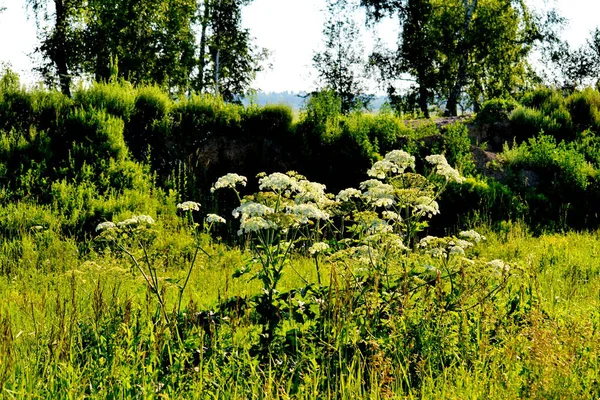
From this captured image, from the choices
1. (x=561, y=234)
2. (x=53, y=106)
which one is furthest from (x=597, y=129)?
(x=53, y=106)

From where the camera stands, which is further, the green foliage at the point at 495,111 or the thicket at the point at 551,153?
the green foliage at the point at 495,111

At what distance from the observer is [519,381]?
125 inches

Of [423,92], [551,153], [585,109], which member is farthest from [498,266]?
[423,92]

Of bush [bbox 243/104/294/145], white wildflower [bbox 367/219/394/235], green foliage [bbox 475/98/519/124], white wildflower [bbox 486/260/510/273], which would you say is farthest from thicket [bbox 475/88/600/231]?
white wildflower [bbox 367/219/394/235]

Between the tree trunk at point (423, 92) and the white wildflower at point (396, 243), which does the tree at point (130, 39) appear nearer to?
the tree trunk at point (423, 92)

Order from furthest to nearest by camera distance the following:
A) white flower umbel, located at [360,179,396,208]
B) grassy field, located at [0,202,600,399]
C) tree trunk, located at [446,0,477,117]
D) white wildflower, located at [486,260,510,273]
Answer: tree trunk, located at [446,0,477,117] < white flower umbel, located at [360,179,396,208] < white wildflower, located at [486,260,510,273] < grassy field, located at [0,202,600,399]

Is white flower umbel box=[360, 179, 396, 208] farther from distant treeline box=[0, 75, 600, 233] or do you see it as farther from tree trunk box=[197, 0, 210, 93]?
tree trunk box=[197, 0, 210, 93]

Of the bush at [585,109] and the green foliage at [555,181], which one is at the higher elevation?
the bush at [585,109]

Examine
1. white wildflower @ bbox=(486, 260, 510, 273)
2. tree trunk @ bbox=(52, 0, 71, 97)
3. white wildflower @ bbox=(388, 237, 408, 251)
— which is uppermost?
tree trunk @ bbox=(52, 0, 71, 97)

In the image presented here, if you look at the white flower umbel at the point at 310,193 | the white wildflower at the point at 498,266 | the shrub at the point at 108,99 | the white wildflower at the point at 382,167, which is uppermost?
the shrub at the point at 108,99

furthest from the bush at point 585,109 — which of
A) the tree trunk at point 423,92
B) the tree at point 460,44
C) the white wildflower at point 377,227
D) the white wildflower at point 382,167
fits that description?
the tree trunk at point 423,92

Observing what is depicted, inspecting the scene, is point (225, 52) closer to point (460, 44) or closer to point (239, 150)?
point (460, 44)

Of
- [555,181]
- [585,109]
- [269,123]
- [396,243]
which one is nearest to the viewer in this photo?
[396,243]

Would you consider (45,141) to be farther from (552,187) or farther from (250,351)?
(552,187)
